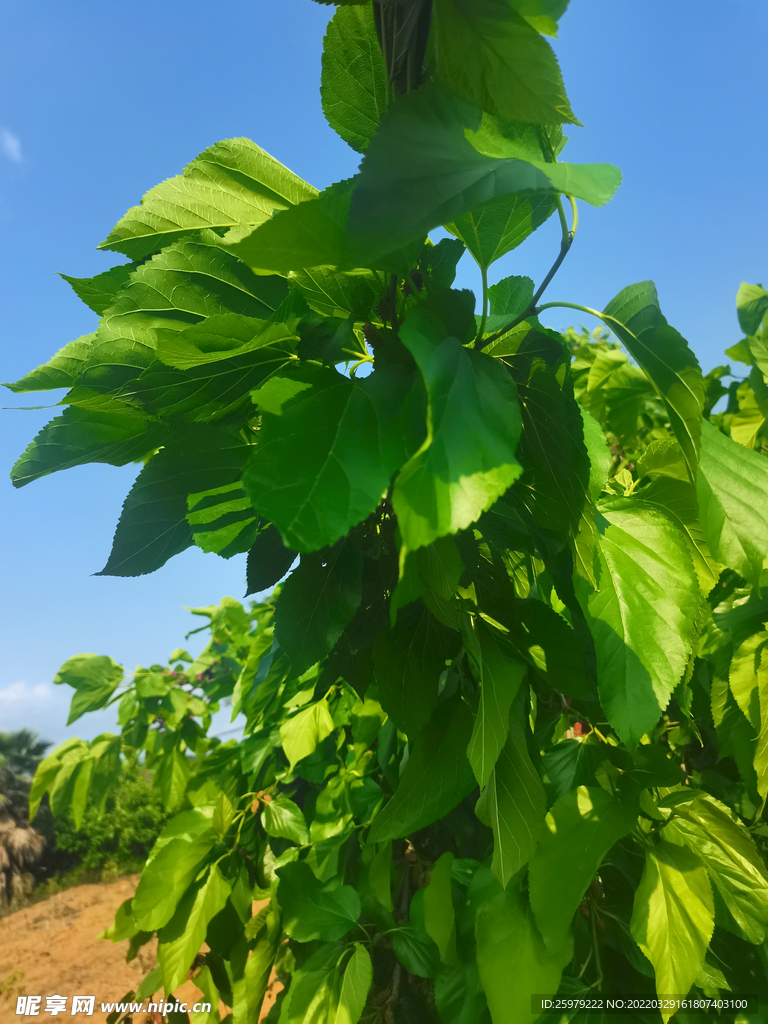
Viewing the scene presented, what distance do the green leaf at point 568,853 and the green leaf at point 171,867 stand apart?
1.35 feet

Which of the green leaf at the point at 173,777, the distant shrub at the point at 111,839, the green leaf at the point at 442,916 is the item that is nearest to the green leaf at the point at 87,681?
the green leaf at the point at 173,777

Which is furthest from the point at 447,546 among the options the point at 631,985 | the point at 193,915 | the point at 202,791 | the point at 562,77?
the point at 202,791

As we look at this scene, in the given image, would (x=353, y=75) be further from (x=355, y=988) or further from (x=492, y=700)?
(x=355, y=988)

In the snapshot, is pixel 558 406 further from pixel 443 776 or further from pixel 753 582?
pixel 443 776

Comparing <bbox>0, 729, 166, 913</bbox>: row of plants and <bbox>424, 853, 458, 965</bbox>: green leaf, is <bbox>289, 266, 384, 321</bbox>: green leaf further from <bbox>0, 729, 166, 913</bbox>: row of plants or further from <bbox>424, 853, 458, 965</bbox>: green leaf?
<bbox>0, 729, 166, 913</bbox>: row of plants

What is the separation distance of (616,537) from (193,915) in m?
0.60

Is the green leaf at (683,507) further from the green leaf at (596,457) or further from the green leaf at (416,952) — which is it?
the green leaf at (416,952)

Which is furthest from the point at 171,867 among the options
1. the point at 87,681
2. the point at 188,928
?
the point at 87,681

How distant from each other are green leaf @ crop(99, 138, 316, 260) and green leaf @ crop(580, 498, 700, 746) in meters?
0.24

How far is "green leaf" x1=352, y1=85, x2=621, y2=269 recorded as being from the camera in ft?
0.58

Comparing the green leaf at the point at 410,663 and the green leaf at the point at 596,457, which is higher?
the green leaf at the point at 596,457

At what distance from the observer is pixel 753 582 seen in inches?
10.6

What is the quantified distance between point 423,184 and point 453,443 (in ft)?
0.26

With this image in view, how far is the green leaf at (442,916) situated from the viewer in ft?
1.46
